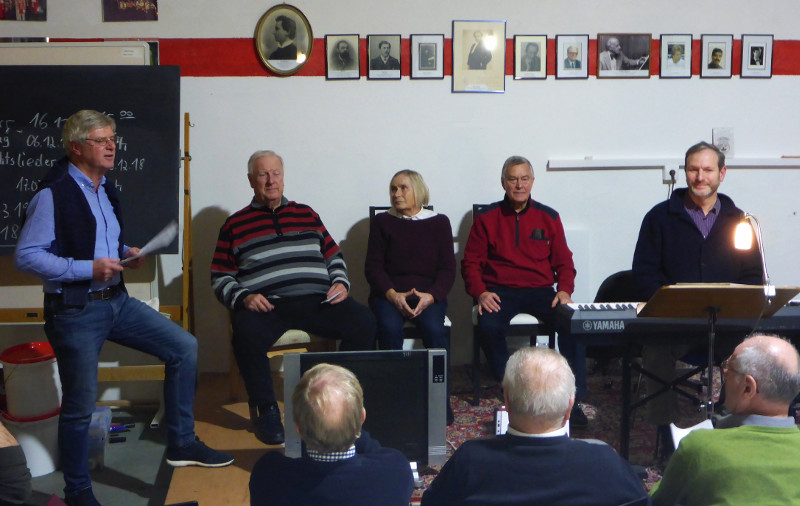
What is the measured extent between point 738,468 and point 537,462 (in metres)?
→ 0.42

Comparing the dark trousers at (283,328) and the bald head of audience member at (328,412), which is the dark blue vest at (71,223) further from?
the bald head of audience member at (328,412)

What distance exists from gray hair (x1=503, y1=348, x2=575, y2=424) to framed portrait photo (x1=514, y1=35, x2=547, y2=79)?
2880 millimetres

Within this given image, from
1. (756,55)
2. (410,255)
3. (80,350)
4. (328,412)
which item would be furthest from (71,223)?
(756,55)

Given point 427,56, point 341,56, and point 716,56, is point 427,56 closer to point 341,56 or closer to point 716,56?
point 341,56

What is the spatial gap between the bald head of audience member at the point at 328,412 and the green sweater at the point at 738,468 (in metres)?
0.74

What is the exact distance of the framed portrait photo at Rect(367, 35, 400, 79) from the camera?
4176 mm

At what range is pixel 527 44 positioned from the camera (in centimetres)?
425

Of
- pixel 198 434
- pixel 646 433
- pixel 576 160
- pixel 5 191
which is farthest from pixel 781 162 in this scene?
pixel 5 191

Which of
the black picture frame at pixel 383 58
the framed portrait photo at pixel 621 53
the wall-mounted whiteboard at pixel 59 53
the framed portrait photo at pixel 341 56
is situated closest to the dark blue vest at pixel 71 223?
the wall-mounted whiteboard at pixel 59 53

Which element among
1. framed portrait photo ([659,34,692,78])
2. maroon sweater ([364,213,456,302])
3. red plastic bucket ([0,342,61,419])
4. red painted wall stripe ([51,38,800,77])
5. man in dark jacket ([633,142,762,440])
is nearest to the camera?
red plastic bucket ([0,342,61,419])

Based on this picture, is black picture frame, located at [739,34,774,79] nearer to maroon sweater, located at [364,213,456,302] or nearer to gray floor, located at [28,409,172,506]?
maroon sweater, located at [364,213,456,302]

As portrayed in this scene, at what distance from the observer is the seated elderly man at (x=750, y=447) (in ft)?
5.02

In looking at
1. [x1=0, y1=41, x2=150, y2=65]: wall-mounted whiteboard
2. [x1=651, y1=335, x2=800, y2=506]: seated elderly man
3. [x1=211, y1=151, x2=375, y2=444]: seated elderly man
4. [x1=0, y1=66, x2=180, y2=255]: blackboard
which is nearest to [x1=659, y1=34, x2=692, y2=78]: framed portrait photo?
[x1=211, y1=151, x2=375, y2=444]: seated elderly man

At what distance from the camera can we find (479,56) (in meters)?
4.23
